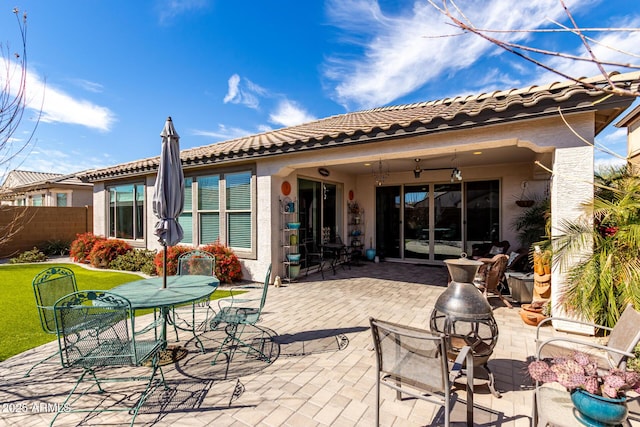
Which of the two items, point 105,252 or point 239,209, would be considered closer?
point 239,209

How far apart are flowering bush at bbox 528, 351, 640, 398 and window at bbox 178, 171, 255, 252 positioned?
6795 millimetres

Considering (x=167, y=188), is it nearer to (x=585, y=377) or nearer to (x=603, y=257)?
(x=585, y=377)

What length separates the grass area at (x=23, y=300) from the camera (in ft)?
14.0

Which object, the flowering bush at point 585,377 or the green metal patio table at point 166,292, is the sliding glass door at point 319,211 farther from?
the flowering bush at point 585,377

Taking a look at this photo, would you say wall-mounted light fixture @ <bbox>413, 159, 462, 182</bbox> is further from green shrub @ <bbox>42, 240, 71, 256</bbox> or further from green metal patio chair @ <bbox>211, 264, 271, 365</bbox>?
green shrub @ <bbox>42, 240, 71, 256</bbox>

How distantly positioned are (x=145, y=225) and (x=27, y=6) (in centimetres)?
815

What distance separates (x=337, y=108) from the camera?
1471cm

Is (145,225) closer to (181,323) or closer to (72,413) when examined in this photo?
(181,323)

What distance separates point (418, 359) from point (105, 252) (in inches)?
442

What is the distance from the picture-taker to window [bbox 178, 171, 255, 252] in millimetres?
8094

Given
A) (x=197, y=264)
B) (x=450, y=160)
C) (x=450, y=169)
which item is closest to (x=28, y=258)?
(x=197, y=264)

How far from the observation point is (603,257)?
3.96m

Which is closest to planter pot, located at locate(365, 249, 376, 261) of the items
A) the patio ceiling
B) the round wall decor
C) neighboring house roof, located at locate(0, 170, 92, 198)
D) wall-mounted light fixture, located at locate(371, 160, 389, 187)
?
wall-mounted light fixture, located at locate(371, 160, 389, 187)

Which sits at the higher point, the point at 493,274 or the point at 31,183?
the point at 31,183
